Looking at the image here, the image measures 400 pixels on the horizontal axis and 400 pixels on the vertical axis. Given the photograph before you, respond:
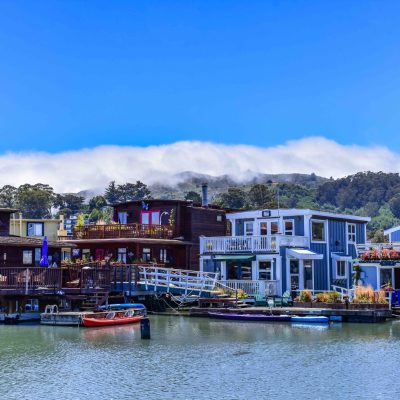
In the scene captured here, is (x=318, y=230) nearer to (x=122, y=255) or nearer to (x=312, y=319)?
(x=312, y=319)

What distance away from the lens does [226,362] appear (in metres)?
25.0

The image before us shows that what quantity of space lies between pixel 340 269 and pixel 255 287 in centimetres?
822

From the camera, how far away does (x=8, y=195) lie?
133 metres

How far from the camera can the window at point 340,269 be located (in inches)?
1908

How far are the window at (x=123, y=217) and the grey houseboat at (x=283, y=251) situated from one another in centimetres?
972

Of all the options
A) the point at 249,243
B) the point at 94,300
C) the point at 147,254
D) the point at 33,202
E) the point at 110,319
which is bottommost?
the point at 110,319

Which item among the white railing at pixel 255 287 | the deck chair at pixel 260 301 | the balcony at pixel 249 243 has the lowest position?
the deck chair at pixel 260 301

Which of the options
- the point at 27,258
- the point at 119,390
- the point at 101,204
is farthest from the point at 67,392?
the point at 101,204

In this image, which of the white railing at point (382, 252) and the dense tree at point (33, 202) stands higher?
the dense tree at point (33, 202)

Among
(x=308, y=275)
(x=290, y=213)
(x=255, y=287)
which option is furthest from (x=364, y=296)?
(x=290, y=213)

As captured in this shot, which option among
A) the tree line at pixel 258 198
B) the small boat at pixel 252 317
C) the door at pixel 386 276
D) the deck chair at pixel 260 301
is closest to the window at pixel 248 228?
the deck chair at pixel 260 301

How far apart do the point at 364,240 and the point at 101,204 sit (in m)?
89.8

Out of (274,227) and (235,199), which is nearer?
(274,227)

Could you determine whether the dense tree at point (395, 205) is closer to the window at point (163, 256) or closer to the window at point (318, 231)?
the window at point (318, 231)
